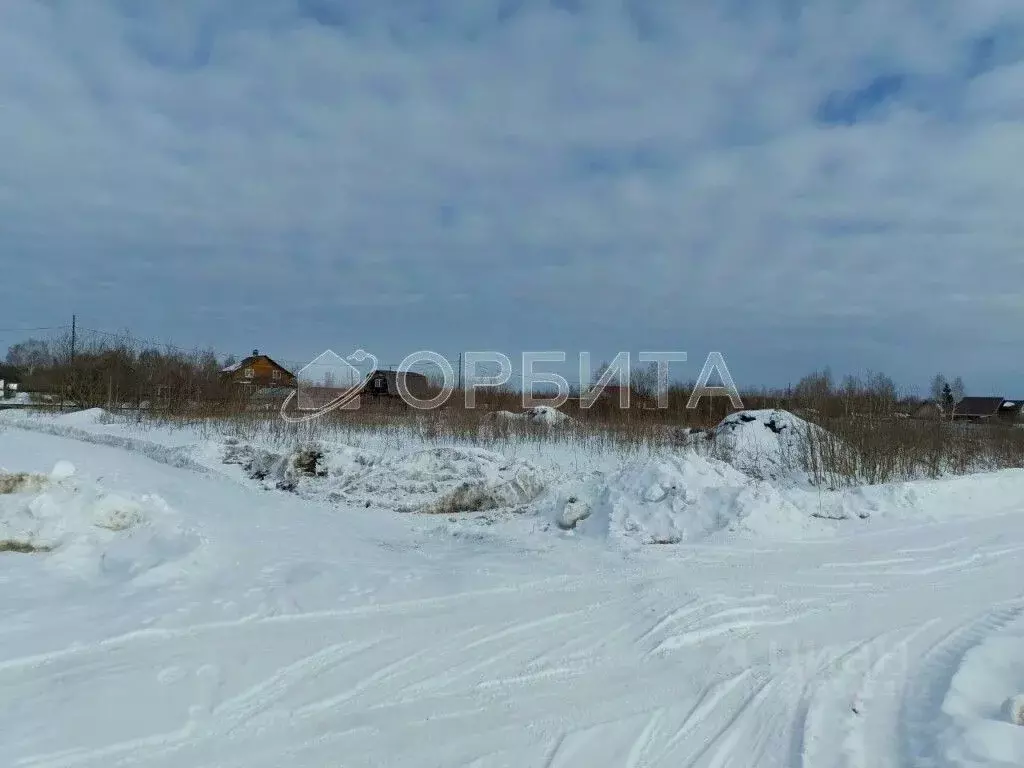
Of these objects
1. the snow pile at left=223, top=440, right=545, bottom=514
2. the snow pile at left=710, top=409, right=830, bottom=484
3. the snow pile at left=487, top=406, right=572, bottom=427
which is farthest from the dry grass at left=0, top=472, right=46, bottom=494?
the snow pile at left=487, top=406, right=572, bottom=427

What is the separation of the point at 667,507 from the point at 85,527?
19.1ft

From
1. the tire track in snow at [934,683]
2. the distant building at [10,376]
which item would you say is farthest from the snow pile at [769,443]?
the distant building at [10,376]

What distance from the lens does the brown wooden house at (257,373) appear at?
31.4 m

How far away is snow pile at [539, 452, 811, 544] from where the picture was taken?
7.84m

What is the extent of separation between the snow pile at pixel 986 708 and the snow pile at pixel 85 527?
534 cm

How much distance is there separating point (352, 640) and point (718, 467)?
7.18 m

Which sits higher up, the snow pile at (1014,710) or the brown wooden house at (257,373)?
the brown wooden house at (257,373)

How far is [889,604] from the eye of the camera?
17.6 feet

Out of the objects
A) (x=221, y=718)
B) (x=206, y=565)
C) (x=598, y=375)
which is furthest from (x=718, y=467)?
(x=598, y=375)

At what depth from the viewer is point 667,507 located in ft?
27.0

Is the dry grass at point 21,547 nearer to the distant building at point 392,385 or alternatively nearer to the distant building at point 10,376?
the distant building at point 392,385

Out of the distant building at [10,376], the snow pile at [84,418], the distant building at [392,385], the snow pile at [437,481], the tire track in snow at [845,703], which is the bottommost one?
the tire track in snow at [845,703]

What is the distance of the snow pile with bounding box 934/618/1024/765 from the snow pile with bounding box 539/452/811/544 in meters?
3.55

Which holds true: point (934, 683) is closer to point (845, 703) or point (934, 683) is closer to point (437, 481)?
point (845, 703)
